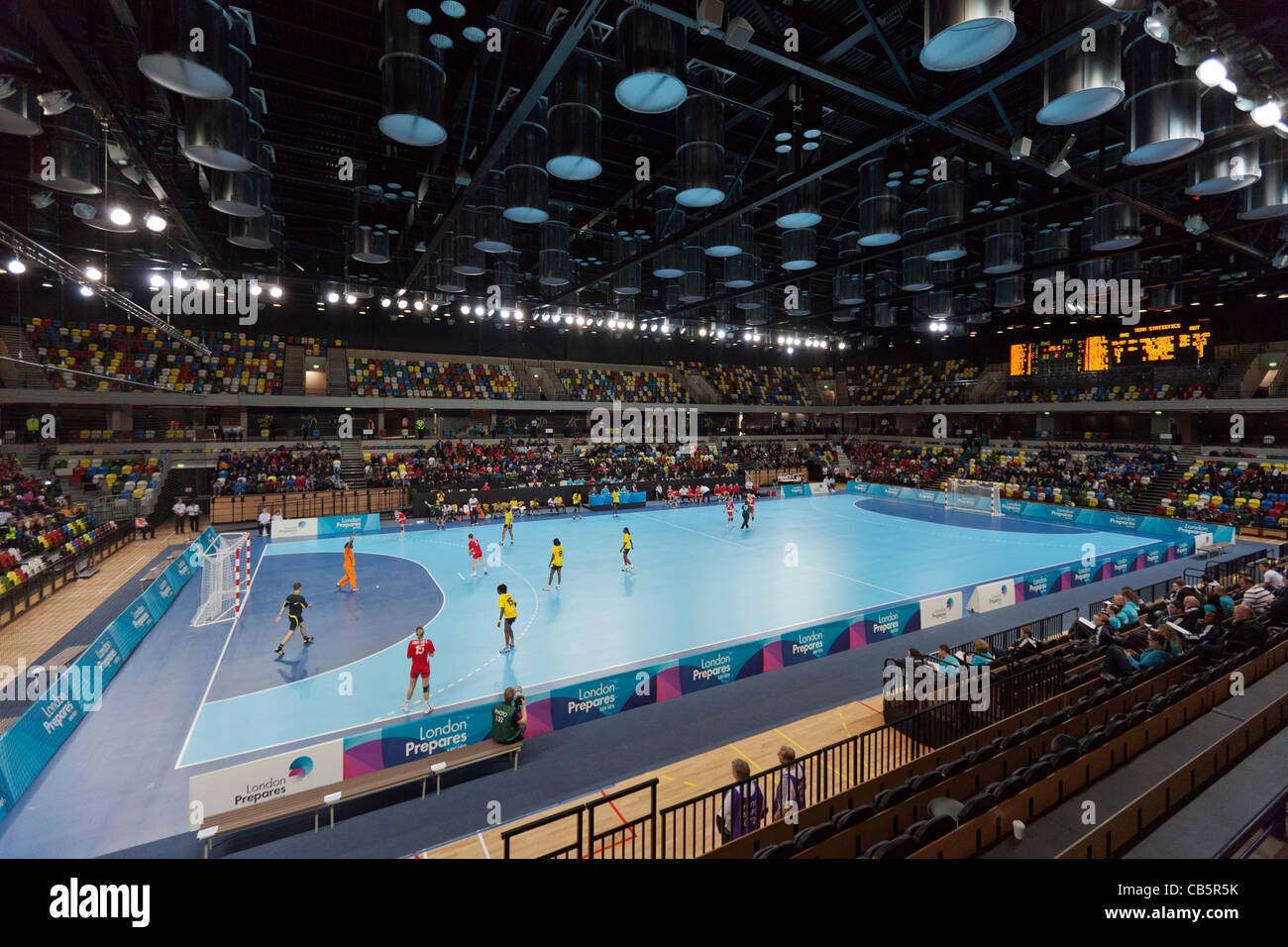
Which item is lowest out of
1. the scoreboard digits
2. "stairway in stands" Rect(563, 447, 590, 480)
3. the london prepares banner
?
the london prepares banner

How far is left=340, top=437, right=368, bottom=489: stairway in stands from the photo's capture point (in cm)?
3250

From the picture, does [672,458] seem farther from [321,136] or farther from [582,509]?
[321,136]

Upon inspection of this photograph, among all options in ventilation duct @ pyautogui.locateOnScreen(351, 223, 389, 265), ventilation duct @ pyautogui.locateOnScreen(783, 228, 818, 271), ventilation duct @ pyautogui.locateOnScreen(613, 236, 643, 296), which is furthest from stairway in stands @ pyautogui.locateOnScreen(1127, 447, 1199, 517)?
ventilation duct @ pyautogui.locateOnScreen(351, 223, 389, 265)

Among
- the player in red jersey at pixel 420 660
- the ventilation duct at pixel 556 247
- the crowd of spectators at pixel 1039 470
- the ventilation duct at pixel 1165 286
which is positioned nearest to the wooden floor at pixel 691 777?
the player in red jersey at pixel 420 660

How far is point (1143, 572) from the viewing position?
64.5ft

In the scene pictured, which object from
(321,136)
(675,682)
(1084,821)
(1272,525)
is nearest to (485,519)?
(321,136)

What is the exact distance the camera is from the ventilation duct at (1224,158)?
9328 millimetres

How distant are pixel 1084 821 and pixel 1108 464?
3900cm

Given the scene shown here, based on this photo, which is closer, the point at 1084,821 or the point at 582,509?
the point at 1084,821

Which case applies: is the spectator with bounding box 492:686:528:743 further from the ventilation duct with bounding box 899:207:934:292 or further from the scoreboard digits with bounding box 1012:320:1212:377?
the scoreboard digits with bounding box 1012:320:1212:377

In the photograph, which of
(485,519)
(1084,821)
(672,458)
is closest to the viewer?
(1084,821)

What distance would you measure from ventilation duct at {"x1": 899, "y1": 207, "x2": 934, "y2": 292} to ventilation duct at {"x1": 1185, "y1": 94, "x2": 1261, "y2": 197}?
5078 millimetres

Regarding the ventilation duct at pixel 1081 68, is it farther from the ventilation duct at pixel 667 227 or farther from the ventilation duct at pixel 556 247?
the ventilation duct at pixel 556 247
